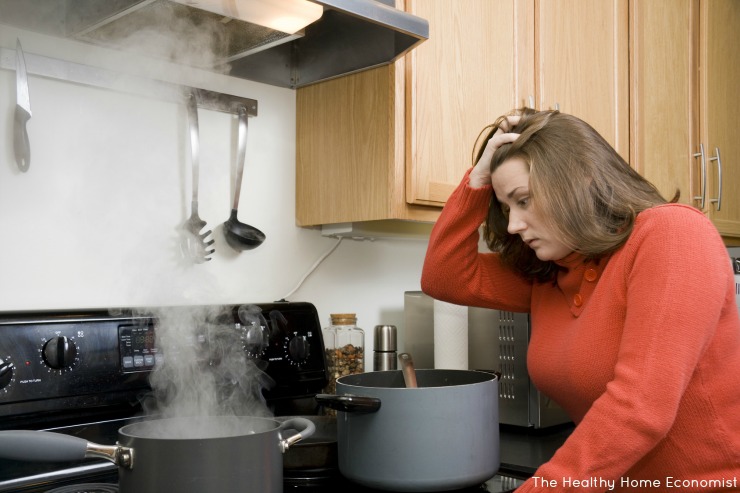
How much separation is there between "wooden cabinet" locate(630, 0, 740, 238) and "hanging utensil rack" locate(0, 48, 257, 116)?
3.59 ft

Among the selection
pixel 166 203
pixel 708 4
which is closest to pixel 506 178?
pixel 166 203

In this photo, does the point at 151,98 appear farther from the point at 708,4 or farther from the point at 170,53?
the point at 708,4

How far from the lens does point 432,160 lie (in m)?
1.41

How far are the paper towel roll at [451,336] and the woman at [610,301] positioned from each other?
0.21m

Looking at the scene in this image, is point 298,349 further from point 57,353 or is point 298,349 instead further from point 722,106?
point 722,106

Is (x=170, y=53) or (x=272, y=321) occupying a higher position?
(x=170, y=53)

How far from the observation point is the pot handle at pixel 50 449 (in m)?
0.72

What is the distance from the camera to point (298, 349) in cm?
139

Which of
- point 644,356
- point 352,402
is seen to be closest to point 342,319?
point 352,402

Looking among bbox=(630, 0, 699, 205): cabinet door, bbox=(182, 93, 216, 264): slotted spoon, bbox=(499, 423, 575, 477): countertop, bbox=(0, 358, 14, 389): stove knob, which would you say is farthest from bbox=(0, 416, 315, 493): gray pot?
bbox=(630, 0, 699, 205): cabinet door

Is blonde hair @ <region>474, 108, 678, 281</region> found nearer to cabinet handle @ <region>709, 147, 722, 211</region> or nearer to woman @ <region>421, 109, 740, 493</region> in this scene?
woman @ <region>421, 109, 740, 493</region>

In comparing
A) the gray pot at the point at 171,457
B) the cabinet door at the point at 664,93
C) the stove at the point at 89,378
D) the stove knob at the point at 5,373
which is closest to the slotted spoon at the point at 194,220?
the stove at the point at 89,378

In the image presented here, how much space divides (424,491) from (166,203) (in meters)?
0.72

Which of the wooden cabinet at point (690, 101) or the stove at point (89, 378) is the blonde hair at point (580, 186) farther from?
the wooden cabinet at point (690, 101)
